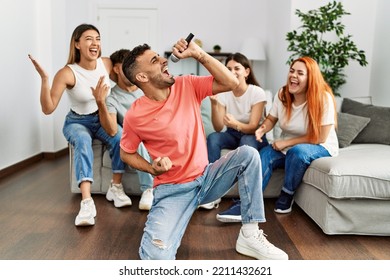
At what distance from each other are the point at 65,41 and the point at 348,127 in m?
2.98

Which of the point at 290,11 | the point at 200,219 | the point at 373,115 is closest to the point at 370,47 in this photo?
the point at 290,11

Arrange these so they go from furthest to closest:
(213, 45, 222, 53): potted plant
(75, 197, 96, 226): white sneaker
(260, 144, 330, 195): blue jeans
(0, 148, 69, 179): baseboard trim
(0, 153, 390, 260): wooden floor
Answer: (213, 45, 222, 53): potted plant → (0, 148, 69, 179): baseboard trim → (260, 144, 330, 195): blue jeans → (75, 197, 96, 226): white sneaker → (0, 153, 390, 260): wooden floor

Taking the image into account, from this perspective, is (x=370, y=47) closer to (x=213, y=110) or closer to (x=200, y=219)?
(x=213, y=110)

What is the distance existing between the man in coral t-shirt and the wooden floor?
0.62 feet

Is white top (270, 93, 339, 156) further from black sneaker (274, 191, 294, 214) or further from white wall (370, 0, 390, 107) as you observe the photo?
white wall (370, 0, 390, 107)

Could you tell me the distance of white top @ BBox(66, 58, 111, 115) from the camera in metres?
2.46

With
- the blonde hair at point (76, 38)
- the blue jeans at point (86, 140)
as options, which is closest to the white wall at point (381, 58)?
the blue jeans at point (86, 140)

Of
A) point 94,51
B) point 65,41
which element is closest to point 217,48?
point 65,41

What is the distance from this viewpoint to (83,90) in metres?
2.47

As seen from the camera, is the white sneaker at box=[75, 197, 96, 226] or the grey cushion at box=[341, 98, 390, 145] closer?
the white sneaker at box=[75, 197, 96, 226]

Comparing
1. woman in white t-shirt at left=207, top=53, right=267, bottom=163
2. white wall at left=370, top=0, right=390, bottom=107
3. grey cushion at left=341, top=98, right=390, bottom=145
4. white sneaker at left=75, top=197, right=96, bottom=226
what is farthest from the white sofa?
white wall at left=370, top=0, right=390, bottom=107

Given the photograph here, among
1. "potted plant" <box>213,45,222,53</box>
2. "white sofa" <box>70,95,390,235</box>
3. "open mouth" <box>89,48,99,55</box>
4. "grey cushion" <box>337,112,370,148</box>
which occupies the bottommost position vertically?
"white sofa" <box>70,95,390,235</box>

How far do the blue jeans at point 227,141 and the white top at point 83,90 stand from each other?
0.76 meters

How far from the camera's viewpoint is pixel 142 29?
5664 mm
